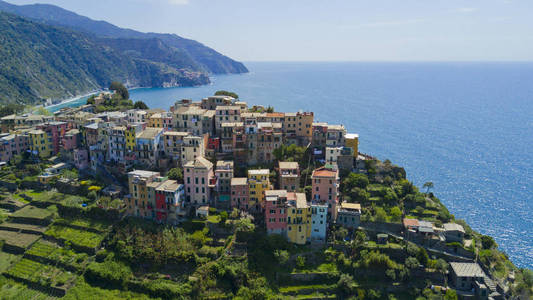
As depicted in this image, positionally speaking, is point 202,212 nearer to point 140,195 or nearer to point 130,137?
point 140,195

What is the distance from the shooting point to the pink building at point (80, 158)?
72.9m

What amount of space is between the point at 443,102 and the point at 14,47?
204963 millimetres

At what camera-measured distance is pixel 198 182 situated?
196 ft

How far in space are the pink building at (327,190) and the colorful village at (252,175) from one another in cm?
16

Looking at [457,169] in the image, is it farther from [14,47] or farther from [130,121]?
[14,47]

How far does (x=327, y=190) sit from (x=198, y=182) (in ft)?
67.6

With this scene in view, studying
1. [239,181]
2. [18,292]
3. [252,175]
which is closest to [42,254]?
[18,292]

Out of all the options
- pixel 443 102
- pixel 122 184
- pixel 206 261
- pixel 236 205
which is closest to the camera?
pixel 206 261

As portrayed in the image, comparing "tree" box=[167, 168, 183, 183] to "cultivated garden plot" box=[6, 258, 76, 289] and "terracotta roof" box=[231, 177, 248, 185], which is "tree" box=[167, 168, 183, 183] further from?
"cultivated garden plot" box=[6, 258, 76, 289]

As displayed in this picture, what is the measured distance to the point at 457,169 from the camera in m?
90.9

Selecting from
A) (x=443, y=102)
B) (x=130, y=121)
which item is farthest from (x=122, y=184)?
(x=443, y=102)

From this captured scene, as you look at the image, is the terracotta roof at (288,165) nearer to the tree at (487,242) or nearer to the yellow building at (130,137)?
the yellow building at (130,137)

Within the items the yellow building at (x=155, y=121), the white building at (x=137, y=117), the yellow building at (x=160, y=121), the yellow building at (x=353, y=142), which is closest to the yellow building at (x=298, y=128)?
the yellow building at (x=353, y=142)

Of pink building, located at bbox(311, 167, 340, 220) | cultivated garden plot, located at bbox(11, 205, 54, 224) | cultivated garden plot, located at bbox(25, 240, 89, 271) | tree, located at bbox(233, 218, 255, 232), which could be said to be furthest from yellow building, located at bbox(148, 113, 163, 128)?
pink building, located at bbox(311, 167, 340, 220)
